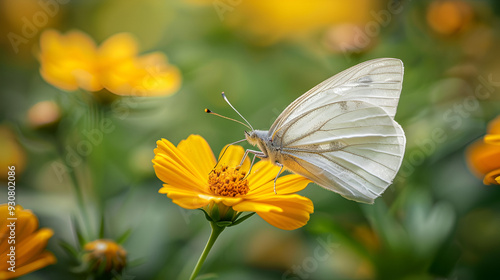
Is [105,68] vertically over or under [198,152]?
over

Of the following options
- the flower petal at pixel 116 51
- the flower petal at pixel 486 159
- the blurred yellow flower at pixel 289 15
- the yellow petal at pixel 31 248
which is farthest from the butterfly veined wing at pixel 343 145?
the blurred yellow flower at pixel 289 15

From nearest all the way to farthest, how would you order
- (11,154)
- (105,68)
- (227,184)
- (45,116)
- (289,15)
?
(227,184) → (45,116) → (11,154) → (105,68) → (289,15)

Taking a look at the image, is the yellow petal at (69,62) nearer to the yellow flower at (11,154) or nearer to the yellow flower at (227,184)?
the yellow flower at (11,154)

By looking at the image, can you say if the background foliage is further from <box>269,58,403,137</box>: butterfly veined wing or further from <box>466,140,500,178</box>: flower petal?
<box>269,58,403,137</box>: butterfly veined wing

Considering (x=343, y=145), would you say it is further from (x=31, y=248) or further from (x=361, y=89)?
(x=31, y=248)

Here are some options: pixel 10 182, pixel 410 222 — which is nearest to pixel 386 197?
pixel 410 222

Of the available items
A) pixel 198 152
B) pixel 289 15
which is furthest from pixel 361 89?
pixel 289 15

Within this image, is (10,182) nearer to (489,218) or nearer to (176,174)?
(176,174)

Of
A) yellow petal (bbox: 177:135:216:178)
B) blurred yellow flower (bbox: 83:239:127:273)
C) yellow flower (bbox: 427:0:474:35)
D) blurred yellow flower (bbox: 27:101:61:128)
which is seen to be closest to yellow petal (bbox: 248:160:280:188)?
yellow petal (bbox: 177:135:216:178)
